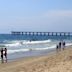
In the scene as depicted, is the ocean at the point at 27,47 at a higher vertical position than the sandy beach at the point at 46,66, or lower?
lower

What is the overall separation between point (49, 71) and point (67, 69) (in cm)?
80

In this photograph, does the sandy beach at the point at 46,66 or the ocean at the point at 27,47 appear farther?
the ocean at the point at 27,47

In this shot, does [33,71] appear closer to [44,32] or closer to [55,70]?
[55,70]

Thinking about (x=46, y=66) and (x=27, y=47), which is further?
(x=27, y=47)

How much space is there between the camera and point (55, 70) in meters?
11.6

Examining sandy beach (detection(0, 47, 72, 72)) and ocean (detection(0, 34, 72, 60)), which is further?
ocean (detection(0, 34, 72, 60))

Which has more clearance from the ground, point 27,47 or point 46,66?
point 46,66

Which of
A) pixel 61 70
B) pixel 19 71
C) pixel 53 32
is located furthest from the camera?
pixel 53 32

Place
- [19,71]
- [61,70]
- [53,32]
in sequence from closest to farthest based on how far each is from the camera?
1. [61,70]
2. [19,71]
3. [53,32]

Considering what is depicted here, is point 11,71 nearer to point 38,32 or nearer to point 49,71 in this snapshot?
point 49,71

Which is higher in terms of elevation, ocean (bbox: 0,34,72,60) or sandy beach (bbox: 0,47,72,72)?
sandy beach (bbox: 0,47,72,72)

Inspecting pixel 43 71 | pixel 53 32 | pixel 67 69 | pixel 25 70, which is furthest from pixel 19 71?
pixel 53 32

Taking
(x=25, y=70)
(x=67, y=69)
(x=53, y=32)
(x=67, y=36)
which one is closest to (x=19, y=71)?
(x=25, y=70)

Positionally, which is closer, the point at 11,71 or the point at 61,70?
the point at 61,70
